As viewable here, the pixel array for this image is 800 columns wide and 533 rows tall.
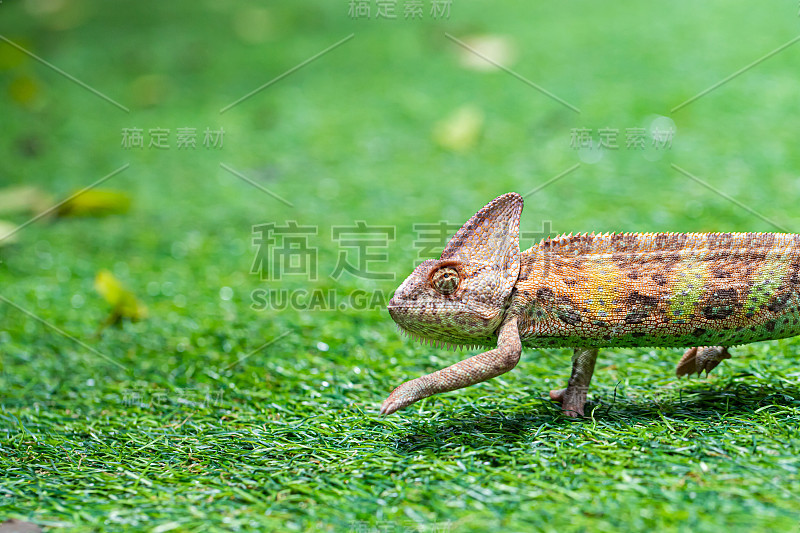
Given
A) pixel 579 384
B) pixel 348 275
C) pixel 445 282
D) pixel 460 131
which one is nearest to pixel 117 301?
pixel 348 275

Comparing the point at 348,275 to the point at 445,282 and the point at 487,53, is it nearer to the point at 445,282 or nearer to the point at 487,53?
the point at 445,282

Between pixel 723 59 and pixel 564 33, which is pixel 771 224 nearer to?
pixel 723 59

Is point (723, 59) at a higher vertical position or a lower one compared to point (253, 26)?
lower

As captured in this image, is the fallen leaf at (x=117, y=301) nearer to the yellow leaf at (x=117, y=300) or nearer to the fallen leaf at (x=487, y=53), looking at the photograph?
the yellow leaf at (x=117, y=300)

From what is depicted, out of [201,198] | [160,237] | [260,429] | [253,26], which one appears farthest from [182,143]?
[260,429]

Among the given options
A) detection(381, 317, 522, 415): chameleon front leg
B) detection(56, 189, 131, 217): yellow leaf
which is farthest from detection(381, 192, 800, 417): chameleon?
detection(56, 189, 131, 217): yellow leaf

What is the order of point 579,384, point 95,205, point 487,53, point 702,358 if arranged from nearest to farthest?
point 579,384, point 702,358, point 95,205, point 487,53

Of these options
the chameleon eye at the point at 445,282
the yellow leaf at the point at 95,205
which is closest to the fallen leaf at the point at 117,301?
the yellow leaf at the point at 95,205

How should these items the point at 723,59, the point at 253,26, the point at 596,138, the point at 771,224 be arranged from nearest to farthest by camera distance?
the point at 771,224 < the point at 596,138 < the point at 723,59 < the point at 253,26
